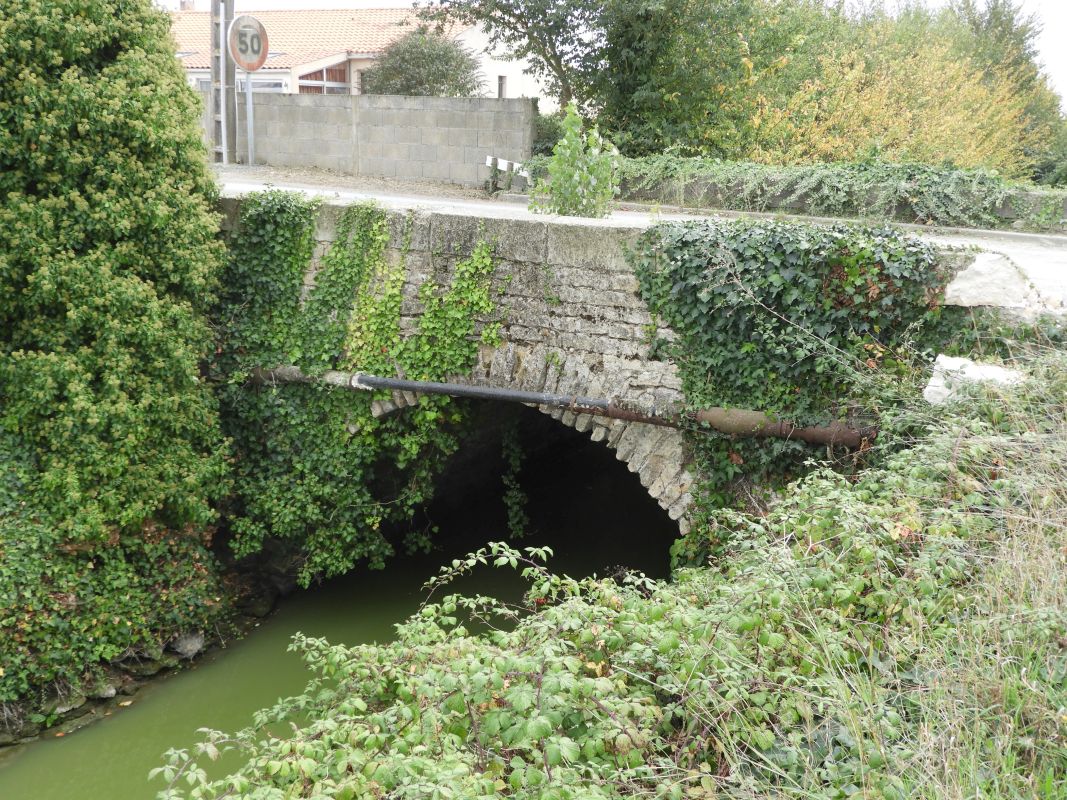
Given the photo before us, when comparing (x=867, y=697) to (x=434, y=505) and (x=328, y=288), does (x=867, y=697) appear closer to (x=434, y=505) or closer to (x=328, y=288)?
(x=328, y=288)

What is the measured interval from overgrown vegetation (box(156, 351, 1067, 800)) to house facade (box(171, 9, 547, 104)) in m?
17.8

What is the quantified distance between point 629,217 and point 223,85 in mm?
7281

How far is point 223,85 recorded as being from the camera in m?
12.2

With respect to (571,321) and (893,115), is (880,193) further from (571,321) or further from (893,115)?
(893,115)

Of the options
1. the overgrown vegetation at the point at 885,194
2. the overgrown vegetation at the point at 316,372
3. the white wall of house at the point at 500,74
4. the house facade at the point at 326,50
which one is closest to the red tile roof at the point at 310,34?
the house facade at the point at 326,50

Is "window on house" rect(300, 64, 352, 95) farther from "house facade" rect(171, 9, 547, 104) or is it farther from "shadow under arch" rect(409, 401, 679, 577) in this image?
"shadow under arch" rect(409, 401, 679, 577)

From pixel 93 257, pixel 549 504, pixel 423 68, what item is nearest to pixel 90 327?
pixel 93 257

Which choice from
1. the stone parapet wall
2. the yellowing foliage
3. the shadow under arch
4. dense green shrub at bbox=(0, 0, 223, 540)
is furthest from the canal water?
the yellowing foliage

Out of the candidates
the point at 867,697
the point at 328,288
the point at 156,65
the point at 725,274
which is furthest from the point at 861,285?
the point at 156,65

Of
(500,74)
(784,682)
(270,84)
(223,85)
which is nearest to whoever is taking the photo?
(784,682)

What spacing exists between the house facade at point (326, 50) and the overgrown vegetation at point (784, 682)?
17.8 meters

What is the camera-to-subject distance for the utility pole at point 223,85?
11.8 metres

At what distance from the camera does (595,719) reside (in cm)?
300

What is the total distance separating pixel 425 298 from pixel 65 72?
289 centimetres
